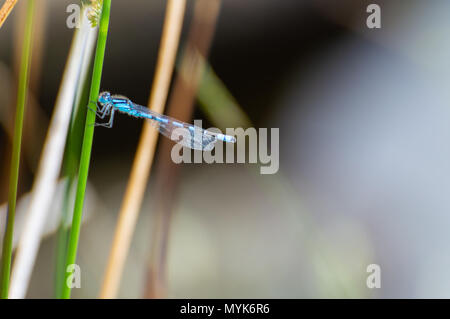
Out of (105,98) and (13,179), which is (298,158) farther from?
(13,179)

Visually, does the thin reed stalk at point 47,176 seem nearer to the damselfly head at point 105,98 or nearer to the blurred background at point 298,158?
the damselfly head at point 105,98

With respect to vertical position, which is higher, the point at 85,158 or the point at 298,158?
the point at 298,158

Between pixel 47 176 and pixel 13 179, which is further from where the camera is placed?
pixel 47 176

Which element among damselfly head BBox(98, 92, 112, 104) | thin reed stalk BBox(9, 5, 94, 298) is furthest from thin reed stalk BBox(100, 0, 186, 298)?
thin reed stalk BBox(9, 5, 94, 298)

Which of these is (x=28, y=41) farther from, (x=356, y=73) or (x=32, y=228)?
(x=356, y=73)

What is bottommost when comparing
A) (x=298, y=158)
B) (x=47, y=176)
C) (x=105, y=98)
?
(x=47, y=176)

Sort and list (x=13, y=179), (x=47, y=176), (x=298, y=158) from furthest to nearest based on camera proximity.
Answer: (x=298, y=158), (x=47, y=176), (x=13, y=179)

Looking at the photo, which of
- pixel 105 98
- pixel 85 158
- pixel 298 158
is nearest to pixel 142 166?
pixel 105 98

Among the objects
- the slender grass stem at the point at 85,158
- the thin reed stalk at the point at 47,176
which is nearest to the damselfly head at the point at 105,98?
the thin reed stalk at the point at 47,176

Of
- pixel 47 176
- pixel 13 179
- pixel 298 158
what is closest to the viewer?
pixel 13 179

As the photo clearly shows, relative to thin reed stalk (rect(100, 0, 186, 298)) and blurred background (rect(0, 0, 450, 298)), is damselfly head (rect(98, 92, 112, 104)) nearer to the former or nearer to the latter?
thin reed stalk (rect(100, 0, 186, 298))
